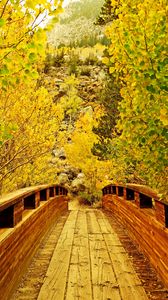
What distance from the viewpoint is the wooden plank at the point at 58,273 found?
3257 millimetres

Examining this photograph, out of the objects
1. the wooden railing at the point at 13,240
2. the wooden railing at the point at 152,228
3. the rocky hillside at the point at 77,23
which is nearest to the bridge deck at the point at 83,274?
the wooden railing at the point at 13,240

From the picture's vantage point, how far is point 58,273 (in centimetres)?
394

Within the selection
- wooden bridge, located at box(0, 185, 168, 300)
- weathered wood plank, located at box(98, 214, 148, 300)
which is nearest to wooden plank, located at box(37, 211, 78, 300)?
wooden bridge, located at box(0, 185, 168, 300)

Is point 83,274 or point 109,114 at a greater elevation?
point 109,114

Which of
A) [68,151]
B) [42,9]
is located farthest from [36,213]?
[68,151]

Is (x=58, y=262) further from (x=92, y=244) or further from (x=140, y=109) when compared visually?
(x=140, y=109)

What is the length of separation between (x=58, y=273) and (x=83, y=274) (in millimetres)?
332

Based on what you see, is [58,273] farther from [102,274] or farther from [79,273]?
[102,274]

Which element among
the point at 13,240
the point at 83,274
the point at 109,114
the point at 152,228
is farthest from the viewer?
the point at 109,114

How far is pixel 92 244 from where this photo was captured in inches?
223

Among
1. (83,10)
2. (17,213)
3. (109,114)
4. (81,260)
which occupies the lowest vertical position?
(81,260)

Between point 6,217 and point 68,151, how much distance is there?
895 inches

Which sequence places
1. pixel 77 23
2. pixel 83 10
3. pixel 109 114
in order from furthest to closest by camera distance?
pixel 83 10, pixel 77 23, pixel 109 114

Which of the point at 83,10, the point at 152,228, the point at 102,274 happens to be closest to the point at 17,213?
the point at 102,274
